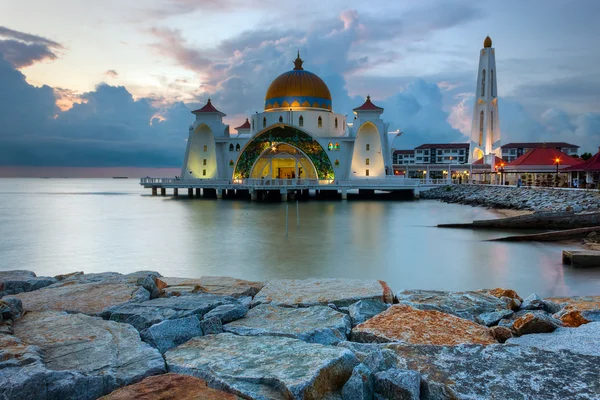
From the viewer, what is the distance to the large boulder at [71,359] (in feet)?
7.84

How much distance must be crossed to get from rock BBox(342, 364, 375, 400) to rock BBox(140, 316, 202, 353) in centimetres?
131

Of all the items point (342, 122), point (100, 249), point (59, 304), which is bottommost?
point (100, 249)

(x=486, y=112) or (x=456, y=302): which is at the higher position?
(x=486, y=112)

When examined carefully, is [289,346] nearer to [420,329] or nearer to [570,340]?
[420,329]

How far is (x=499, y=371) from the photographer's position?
2639 millimetres

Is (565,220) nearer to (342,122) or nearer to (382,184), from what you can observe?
(382,184)

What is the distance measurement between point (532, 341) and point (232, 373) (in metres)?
2.09

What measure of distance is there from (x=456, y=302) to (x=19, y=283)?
4523mm

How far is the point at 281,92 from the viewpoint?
4022 cm

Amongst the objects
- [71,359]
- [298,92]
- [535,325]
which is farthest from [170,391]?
[298,92]

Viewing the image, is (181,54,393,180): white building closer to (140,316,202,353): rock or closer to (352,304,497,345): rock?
(352,304,497,345): rock

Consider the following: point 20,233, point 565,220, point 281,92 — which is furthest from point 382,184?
point 20,233

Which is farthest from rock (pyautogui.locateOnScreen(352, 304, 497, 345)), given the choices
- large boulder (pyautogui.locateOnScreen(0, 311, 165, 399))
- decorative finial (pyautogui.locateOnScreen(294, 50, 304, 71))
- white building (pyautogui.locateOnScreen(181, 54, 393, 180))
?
decorative finial (pyautogui.locateOnScreen(294, 50, 304, 71))

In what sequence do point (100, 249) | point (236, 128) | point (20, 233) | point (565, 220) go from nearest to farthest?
point (100, 249)
point (565, 220)
point (20, 233)
point (236, 128)
